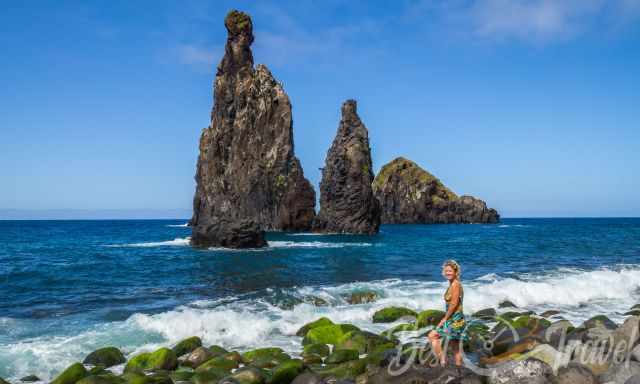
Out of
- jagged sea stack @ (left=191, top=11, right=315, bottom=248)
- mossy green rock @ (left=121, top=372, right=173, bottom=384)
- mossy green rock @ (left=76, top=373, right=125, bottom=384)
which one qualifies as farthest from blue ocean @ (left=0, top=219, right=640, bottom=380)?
jagged sea stack @ (left=191, top=11, right=315, bottom=248)

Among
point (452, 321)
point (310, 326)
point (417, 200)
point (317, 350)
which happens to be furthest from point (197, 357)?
point (417, 200)

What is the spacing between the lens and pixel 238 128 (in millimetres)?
109688

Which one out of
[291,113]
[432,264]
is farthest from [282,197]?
[432,264]

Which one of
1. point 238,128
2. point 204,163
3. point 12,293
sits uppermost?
point 238,128

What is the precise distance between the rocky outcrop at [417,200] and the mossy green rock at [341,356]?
5871 inches

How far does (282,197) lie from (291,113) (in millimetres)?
18945

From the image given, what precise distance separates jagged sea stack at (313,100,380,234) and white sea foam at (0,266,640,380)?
52.2 m

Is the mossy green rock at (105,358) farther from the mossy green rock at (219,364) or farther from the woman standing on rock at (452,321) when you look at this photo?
the woman standing on rock at (452,321)

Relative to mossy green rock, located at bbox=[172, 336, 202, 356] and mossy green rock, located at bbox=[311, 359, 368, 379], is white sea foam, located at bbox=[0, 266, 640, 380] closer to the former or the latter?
mossy green rock, located at bbox=[172, 336, 202, 356]

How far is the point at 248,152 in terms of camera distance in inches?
4254

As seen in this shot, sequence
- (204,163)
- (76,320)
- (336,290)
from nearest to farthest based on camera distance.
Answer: (76,320)
(336,290)
(204,163)

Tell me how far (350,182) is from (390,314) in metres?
63.2

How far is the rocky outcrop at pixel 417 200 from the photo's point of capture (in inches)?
6284

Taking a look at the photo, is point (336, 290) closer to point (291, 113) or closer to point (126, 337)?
point (126, 337)
